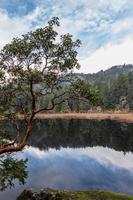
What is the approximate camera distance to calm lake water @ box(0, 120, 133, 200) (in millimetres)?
51688

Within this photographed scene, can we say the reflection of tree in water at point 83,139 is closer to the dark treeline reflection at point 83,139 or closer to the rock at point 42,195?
the dark treeline reflection at point 83,139

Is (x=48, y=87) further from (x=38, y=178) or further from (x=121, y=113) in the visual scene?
(x=121, y=113)

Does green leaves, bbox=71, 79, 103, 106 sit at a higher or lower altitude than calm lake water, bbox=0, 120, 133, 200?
higher

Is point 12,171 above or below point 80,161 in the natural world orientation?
above

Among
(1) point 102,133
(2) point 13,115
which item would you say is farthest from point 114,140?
(2) point 13,115

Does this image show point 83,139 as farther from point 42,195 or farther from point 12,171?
point 12,171

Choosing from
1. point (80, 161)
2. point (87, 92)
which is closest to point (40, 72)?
point (87, 92)

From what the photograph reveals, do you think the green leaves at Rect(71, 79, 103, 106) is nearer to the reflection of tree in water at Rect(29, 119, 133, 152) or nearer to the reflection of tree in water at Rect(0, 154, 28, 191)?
the reflection of tree in water at Rect(0, 154, 28, 191)

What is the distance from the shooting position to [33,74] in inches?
831

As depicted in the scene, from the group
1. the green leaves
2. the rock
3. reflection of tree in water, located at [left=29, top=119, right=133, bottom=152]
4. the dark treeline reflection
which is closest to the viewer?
the green leaves

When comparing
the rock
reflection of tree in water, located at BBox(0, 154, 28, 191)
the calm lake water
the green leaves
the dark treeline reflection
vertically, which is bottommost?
the calm lake water

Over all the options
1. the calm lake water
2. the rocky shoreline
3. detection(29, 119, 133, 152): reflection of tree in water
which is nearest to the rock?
the rocky shoreline

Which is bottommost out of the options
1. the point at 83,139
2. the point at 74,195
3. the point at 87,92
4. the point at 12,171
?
the point at 83,139

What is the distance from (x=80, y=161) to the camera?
73562mm
